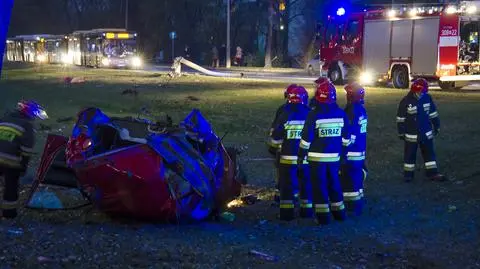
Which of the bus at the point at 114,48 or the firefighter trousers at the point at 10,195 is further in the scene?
the bus at the point at 114,48

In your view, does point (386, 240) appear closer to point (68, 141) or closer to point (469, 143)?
point (68, 141)

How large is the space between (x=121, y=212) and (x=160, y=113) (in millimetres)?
11234

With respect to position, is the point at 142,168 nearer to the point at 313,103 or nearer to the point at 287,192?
the point at 287,192

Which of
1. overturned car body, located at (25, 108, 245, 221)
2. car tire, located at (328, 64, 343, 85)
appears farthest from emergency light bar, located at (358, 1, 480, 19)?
overturned car body, located at (25, 108, 245, 221)

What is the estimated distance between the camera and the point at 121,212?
652 cm

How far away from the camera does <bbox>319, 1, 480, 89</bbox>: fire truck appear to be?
22781 millimetres

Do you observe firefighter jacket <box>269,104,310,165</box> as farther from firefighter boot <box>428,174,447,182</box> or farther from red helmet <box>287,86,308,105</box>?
firefighter boot <box>428,174,447,182</box>

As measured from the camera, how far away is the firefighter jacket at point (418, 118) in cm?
910

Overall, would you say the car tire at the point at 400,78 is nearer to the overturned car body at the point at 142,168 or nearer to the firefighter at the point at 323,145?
the firefighter at the point at 323,145

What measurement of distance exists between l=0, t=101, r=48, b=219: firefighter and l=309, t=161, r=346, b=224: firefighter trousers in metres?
3.19

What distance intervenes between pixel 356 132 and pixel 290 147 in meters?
0.99

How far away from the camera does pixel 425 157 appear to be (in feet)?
30.6

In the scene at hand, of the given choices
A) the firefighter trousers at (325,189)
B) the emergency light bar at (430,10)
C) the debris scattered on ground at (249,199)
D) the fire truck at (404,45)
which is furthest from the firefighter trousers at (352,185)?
the emergency light bar at (430,10)

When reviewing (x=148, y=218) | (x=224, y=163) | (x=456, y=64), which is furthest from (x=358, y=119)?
(x=456, y=64)
